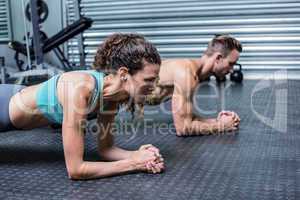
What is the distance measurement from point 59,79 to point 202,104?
2.12 meters

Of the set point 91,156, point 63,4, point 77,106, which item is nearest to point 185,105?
point 91,156

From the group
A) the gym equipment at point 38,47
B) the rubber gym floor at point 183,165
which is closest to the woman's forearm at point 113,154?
the rubber gym floor at point 183,165

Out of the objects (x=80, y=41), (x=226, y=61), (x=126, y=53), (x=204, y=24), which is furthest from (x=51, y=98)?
(x=80, y=41)

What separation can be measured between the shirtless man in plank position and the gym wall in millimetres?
3379

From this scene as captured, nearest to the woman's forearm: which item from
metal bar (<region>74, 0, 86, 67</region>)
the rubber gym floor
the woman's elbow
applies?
the rubber gym floor

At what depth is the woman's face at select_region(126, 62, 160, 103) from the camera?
1549 mm

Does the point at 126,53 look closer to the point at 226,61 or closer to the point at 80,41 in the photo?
the point at 226,61

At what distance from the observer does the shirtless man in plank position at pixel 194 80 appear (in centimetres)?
232

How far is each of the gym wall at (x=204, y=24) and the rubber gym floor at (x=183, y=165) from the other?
281cm

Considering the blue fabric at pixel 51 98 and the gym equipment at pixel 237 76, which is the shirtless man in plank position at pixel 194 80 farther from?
the gym equipment at pixel 237 76

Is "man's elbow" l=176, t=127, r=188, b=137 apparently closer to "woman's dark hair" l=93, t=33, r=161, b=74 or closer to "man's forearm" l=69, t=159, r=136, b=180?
"man's forearm" l=69, t=159, r=136, b=180

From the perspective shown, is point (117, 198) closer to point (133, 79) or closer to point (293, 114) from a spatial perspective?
point (133, 79)

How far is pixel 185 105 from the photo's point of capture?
232 cm

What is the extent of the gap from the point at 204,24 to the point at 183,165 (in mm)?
4357
